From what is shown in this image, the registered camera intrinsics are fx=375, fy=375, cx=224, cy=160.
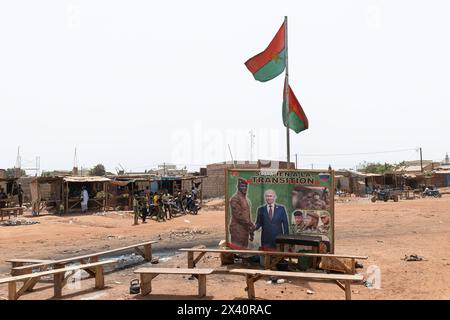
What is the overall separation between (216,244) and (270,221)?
443 centimetres

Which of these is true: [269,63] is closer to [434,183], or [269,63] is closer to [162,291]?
[162,291]

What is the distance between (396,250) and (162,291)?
7513 millimetres

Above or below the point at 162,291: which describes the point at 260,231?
above

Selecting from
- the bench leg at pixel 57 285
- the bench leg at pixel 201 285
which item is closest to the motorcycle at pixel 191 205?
the bench leg at pixel 57 285

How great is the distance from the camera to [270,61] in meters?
11.2

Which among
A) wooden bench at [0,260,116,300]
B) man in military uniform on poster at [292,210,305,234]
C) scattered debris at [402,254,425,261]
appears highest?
man in military uniform on poster at [292,210,305,234]

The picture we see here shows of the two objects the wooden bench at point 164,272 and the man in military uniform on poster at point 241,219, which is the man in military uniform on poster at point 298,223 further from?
the wooden bench at point 164,272

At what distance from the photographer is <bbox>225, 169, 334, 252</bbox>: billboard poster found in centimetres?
941

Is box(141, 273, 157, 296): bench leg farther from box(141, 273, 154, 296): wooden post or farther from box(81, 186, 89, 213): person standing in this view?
box(81, 186, 89, 213): person standing

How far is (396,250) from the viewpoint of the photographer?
1143 centimetres

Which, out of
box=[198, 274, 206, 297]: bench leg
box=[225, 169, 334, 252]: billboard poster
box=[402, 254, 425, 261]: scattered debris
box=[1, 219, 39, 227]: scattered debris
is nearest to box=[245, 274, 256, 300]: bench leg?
box=[198, 274, 206, 297]: bench leg

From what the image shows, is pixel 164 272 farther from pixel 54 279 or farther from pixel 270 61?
pixel 270 61

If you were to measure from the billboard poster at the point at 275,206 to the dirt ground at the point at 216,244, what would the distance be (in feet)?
4.02
